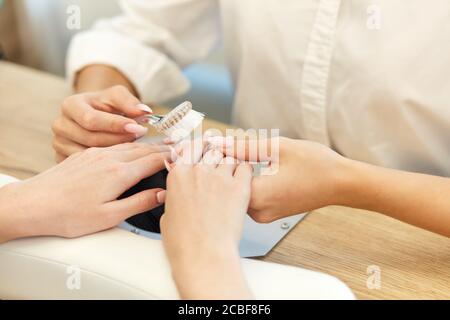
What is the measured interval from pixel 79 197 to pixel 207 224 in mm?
166

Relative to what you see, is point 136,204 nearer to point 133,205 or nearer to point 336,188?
point 133,205

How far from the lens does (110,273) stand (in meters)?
0.62

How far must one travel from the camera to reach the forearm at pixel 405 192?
70 centimetres

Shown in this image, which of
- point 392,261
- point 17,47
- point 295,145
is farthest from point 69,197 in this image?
point 17,47

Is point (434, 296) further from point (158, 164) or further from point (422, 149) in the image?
point (158, 164)

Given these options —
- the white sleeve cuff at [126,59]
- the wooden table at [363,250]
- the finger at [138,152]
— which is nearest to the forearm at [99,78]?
the white sleeve cuff at [126,59]

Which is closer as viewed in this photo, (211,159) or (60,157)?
(211,159)

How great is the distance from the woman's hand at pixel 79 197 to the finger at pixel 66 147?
108 millimetres

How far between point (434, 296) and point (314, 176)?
0.20 m

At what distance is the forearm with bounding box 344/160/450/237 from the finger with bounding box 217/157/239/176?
140mm

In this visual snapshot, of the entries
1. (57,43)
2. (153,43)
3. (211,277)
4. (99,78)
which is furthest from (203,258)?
(57,43)

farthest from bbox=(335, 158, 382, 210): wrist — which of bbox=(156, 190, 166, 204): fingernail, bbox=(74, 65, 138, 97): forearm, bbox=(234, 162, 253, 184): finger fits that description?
bbox=(74, 65, 138, 97): forearm

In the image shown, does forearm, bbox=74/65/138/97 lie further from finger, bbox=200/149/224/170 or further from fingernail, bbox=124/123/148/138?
finger, bbox=200/149/224/170

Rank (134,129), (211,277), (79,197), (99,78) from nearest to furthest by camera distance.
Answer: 1. (211,277)
2. (79,197)
3. (134,129)
4. (99,78)
